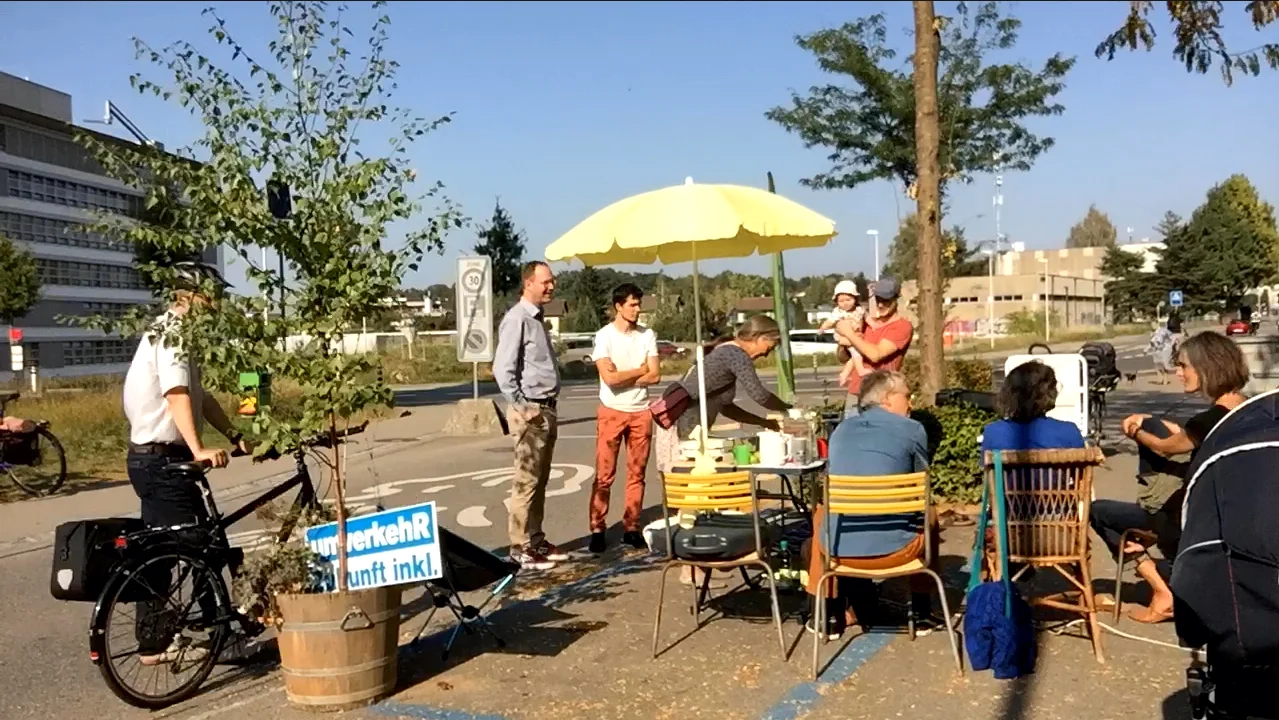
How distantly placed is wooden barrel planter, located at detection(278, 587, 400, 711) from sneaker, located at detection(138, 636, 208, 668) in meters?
0.66

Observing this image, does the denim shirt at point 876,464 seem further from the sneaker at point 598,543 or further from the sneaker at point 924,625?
the sneaker at point 598,543

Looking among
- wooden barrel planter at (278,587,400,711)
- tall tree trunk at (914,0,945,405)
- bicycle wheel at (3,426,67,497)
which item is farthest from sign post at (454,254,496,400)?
wooden barrel planter at (278,587,400,711)

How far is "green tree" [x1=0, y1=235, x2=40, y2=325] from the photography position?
43.6 m

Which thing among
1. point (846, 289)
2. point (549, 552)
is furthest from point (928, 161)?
point (549, 552)

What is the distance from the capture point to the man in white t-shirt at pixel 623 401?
8.25 m

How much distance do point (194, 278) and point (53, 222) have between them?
247ft

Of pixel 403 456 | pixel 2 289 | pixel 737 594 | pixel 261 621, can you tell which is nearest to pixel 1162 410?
pixel 403 456

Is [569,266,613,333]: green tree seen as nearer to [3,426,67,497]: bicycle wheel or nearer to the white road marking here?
[3,426,67,497]: bicycle wheel

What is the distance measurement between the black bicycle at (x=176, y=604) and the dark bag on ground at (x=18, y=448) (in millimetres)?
7849

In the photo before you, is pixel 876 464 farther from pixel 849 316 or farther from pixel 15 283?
pixel 15 283

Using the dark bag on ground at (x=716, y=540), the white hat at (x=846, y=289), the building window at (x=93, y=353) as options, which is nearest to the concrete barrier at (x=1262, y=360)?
the white hat at (x=846, y=289)

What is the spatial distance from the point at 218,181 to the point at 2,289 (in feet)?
143

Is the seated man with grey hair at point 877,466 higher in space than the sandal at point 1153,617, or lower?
higher

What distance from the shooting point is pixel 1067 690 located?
16.8 feet
